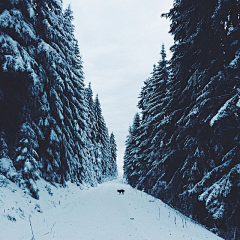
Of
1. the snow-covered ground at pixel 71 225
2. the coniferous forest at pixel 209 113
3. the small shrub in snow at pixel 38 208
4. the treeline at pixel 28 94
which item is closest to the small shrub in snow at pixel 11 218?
the snow-covered ground at pixel 71 225

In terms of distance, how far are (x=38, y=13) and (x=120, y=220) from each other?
13.4 m

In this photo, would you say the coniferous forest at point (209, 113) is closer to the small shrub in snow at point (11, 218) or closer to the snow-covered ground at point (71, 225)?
the snow-covered ground at point (71, 225)

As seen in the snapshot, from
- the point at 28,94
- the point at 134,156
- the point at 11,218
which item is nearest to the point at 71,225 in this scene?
the point at 11,218

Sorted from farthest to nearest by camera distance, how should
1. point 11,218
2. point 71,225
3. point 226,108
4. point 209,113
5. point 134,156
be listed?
point 134,156, point 209,113, point 71,225, point 11,218, point 226,108

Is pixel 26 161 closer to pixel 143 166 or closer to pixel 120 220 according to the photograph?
pixel 120 220

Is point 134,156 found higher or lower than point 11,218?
higher

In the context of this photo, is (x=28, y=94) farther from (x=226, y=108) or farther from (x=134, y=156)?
(x=134, y=156)

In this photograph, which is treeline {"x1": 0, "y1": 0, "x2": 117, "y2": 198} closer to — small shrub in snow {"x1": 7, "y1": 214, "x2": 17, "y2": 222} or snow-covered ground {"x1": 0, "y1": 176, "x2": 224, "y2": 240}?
snow-covered ground {"x1": 0, "y1": 176, "x2": 224, "y2": 240}

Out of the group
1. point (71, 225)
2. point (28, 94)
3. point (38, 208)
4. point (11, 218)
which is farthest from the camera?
point (28, 94)

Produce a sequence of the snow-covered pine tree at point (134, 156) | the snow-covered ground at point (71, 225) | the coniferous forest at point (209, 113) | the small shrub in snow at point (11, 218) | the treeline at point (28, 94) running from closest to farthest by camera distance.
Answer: the snow-covered ground at point (71, 225) < the small shrub in snow at point (11, 218) < the coniferous forest at point (209, 113) < the treeline at point (28, 94) < the snow-covered pine tree at point (134, 156)

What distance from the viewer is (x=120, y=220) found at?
323 inches

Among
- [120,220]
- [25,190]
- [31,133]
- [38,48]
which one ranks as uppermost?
[38,48]

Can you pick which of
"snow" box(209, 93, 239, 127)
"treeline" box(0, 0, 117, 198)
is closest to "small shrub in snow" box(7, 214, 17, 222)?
"treeline" box(0, 0, 117, 198)

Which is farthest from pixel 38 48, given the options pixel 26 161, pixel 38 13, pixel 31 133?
pixel 26 161
